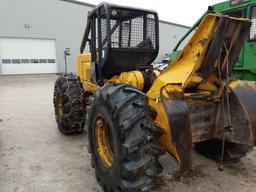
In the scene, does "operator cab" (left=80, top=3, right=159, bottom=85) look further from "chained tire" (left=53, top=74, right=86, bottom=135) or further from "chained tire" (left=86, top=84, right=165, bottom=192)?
"chained tire" (left=86, top=84, right=165, bottom=192)

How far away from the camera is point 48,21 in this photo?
871 inches

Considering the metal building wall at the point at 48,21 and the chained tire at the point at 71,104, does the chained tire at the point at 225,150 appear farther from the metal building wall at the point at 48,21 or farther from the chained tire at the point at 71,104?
the metal building wall at the point at 48,21

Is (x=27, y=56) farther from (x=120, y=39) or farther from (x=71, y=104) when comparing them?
(x=120, y=39)

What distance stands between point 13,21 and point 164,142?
2170 centimetres

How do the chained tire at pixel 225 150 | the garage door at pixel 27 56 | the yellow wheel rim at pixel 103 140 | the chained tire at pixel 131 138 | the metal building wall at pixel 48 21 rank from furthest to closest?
the metal building wall at pixel 48 21, the garage door at pixel 27 56, the chained tire at pixel 225 150, the yellow wheel rim at pixel 103 140, the chained tire at pixel 131 138

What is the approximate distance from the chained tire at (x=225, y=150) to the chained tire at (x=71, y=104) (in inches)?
84.5

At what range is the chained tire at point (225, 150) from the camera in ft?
10.9

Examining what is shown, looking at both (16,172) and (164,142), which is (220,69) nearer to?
(164,142)

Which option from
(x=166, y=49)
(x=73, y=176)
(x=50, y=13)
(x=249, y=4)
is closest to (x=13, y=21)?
(x=50, y=13)

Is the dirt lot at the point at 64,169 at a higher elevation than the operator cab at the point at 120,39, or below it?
below

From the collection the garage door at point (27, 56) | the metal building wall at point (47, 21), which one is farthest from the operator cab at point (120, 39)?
the metal building wall at point (47, 21)

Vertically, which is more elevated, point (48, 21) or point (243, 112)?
point (48, 21)

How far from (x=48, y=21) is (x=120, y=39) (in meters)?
20.4

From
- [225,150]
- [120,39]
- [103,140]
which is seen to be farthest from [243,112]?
[120,39]
